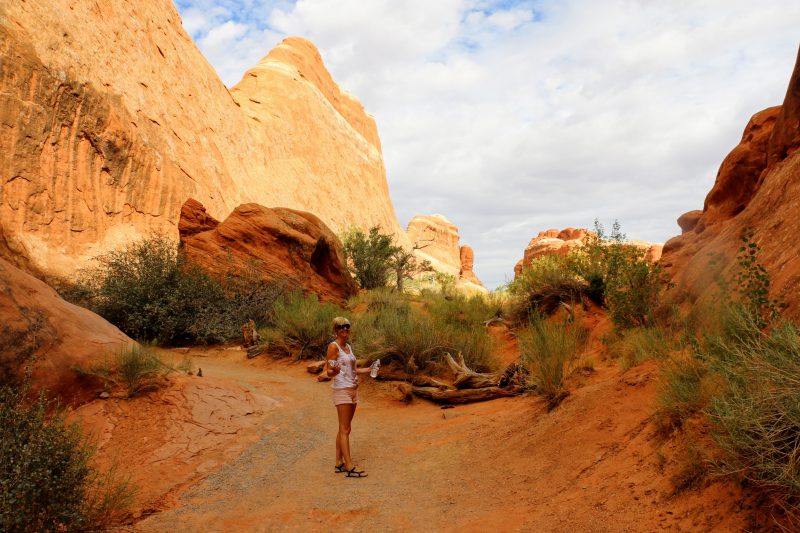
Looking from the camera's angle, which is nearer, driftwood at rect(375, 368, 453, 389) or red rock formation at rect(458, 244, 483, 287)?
driftwood at rect(375, 368, 453, 389)

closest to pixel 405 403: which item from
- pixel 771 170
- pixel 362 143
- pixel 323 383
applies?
pixel 323 383

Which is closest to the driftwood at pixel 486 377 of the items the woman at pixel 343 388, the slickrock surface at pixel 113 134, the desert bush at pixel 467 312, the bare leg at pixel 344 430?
the woman at pixel 343 388

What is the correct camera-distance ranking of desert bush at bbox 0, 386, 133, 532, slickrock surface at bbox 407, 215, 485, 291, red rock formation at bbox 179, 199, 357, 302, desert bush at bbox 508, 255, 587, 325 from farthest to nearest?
1. slickrock surface at bbox 407, 215, 485, 291
2. red rock formation at bbox 179, 199, 357, 302
3. desert bush at bbox 508, 255, 587, 325
4. desert bush at bbox 0, 386, 133, 532

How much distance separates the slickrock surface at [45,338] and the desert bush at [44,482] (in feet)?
4.70

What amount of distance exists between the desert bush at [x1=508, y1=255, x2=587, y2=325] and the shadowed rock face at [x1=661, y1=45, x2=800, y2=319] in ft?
6.51

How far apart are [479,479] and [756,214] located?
18.5ft

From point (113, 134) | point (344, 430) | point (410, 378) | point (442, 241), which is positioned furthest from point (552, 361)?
point (442, 241)

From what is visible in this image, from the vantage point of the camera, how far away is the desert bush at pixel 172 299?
12.6m

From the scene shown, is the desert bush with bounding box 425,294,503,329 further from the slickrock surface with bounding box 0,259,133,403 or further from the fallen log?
the slickrock surface with bounding box 0,259,133,403

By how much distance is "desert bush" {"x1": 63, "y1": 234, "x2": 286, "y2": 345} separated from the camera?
12.6m

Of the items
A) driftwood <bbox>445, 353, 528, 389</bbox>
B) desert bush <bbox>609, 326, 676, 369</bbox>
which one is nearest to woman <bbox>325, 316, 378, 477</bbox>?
driftwood <bbox>445, 353, 528, 389</bbox>

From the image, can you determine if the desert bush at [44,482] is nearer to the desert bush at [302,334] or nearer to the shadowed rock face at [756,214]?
the shadowed rock face at [756,214]

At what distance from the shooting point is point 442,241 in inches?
3155

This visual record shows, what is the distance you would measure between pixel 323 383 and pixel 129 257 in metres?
8.81
